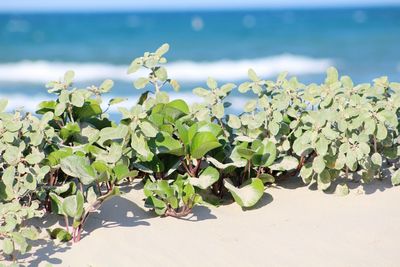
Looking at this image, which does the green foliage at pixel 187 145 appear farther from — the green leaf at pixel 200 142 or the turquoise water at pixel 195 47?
the turquoise water at pixel 195 47

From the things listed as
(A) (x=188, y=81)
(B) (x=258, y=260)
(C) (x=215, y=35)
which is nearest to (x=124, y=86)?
(A) (x=188, y=81)

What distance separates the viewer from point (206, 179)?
3070 mm

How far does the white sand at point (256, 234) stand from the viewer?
8.64ft

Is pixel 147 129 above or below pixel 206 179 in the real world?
above

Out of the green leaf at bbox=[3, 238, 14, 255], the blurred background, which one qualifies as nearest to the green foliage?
the green leaf at bbox=[3, 238, 14, 255]

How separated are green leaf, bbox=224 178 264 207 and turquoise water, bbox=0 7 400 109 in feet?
43.6

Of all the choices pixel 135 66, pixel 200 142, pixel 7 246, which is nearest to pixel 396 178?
pixel 200 142

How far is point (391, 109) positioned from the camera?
3256mm

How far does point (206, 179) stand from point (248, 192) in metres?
0.21

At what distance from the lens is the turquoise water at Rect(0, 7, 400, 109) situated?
19891mm

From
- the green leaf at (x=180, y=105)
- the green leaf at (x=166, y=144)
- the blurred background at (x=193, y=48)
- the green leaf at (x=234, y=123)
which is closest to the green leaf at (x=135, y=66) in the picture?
the green leaf at (x=180, y=105)

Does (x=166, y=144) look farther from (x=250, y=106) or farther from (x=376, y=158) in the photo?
(x=376, y=158)

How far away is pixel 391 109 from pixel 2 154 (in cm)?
180

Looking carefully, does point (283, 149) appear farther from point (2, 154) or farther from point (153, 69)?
point (2, 154)
